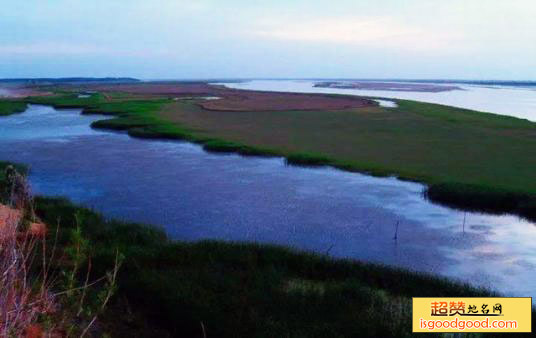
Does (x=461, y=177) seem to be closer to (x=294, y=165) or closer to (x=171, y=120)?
(x=294, y=165)

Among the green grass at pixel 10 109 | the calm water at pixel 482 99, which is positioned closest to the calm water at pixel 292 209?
the green grass at pixel 10 109

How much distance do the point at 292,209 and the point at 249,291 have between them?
7375 mm

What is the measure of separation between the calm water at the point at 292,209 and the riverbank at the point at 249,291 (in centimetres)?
165

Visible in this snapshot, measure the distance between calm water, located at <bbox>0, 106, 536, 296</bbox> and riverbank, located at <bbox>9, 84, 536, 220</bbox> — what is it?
50.6 inches

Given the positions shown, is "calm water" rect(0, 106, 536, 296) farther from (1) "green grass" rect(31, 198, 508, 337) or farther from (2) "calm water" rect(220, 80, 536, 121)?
(2) "calm water" rect(220, 80, 536, 121)

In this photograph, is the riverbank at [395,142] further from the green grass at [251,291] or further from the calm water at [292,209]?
the green grass at [251,291]

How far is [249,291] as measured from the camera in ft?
33.6

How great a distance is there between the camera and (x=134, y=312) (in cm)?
973

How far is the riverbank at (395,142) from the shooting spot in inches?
761

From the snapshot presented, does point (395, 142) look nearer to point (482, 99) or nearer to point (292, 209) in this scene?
point (292, 209)

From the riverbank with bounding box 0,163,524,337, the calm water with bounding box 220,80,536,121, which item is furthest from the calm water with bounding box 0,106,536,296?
the calm water with bounding box 220,80,536,121

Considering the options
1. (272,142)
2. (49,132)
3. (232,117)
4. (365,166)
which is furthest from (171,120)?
(365,166)

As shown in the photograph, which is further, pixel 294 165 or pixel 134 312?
pixel 294 165

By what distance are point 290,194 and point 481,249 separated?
7196 millimetres
